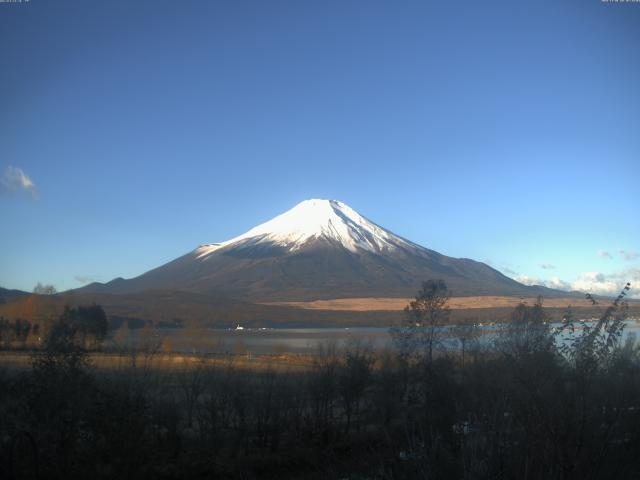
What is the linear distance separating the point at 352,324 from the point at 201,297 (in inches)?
1897

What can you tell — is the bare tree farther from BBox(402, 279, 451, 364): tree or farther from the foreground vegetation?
the foreground vegetation

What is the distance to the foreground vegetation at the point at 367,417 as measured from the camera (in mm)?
5695

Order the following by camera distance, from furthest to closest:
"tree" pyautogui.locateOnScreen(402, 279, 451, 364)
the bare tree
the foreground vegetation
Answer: "tree" pyautogui.locateOnScreen(402, 279, 451, 364), the bare tree, the foreground vegetation

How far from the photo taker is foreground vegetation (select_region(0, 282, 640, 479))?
18.7 feet

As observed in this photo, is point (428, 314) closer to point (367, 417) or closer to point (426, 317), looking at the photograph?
point (426, 317)

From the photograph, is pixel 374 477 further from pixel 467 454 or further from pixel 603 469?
pixel 603 469

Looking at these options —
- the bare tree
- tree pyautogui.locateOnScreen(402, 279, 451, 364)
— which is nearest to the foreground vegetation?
the bare tree

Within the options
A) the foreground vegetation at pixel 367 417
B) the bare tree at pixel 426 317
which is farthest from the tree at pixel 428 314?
the foreground vegetation at pixel 367 417

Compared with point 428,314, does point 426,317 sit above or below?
below

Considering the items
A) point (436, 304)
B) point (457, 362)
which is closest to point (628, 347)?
point (457, 362)

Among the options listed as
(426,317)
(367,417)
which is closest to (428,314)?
(426,317)

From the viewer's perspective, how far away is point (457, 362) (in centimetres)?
2675

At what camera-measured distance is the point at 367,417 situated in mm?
25000

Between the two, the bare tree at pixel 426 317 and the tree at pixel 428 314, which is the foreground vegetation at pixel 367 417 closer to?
the bare tree at pixel 426 317
